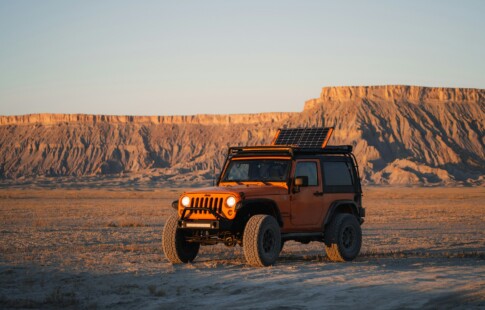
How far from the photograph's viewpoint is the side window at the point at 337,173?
1719 centimetres

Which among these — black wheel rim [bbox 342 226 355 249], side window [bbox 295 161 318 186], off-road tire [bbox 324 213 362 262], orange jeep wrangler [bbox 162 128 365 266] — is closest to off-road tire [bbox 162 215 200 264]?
orange jeep wrangler [bbox 162 128 365 266]

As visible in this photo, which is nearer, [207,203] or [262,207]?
[207,203]

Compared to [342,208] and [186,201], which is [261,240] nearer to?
[186,201]

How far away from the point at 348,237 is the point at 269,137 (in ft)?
432

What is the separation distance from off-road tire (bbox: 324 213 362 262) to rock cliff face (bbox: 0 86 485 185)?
98.7 meters

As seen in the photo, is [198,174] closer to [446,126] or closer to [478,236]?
[446,126]

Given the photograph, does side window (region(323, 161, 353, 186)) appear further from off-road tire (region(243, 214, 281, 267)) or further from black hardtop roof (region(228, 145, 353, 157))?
off-road tire (region(243, 214, 281, 267))

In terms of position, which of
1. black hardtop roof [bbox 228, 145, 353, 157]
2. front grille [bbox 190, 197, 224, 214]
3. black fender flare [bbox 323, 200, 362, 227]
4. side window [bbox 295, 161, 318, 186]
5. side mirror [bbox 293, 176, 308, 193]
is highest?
black hardtop roof [bbox 228, 145, 353, 157]

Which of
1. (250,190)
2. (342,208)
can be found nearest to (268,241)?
(250,190)

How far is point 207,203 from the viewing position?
15.4 metres

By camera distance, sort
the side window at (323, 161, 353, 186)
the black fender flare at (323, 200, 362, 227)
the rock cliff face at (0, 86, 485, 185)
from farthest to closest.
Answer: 1. the rock cliff face at (0, 86, 485, 185)
2. the side window at (323, 161, 353, 186)
3. the black fender flare at (323, 200, 362, 227)

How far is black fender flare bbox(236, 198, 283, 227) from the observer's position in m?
15.3

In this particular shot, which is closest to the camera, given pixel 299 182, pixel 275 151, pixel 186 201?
pixel 186 201

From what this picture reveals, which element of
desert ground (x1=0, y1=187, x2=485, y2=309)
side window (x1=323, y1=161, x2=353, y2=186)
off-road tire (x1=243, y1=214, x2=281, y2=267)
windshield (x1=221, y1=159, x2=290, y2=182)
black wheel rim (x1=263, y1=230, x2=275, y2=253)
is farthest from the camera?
side window (x1=323, y1=161, x2=353, y2=186)
